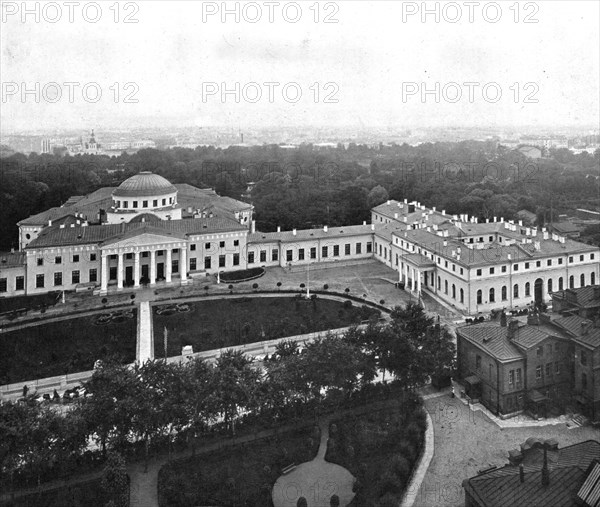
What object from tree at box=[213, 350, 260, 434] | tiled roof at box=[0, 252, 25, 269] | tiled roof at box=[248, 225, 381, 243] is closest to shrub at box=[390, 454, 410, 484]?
tree at box=[213, 350, 260, 434]

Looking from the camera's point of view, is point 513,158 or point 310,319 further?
point 513,158

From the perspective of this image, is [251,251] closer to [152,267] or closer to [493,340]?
[152,267]

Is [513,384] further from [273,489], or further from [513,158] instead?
[513,158]

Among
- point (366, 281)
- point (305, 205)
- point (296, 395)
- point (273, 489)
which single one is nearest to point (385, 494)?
point (273, 489)

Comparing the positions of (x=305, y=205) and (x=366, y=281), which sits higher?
(x=305, y=205)

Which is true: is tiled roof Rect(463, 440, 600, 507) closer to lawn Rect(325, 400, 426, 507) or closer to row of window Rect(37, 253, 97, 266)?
lawn Rect(325, 400, 426, 507)

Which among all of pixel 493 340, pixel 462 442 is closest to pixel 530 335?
pixel 493 340
